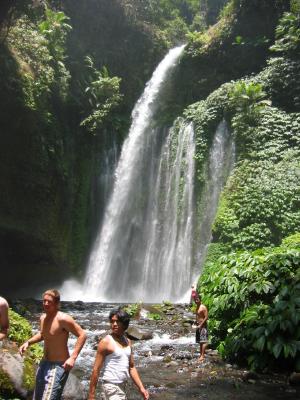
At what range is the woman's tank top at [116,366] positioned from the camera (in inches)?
157

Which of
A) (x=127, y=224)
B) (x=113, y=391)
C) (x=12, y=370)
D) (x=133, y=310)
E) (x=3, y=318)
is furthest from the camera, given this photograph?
(x=127, y=224)

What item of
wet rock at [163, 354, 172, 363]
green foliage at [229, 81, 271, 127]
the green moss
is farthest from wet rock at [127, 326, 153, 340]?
green foliage at [229, 81, 271, 127]

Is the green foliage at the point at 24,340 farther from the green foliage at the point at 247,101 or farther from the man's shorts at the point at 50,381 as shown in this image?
the green foliage at the point at 247,101

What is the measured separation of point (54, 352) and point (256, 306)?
14.6 feet

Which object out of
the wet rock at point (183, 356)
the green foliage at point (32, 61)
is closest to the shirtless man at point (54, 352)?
the wet rock at point (183, 356)

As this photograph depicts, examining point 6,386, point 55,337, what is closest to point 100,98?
point 6,386

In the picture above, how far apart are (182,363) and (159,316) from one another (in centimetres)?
487

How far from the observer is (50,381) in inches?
158

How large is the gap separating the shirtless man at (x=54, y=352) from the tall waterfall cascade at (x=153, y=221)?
14082 mm

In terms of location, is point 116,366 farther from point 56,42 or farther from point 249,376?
point 56,42

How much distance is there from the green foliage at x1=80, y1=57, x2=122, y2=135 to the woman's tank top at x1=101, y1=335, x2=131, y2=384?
1982 cm

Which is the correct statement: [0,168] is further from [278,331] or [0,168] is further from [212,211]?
[278,331]

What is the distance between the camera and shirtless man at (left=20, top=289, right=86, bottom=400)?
4.01 metres

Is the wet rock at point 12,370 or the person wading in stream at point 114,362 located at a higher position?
the person wading in stream at point 114,362
